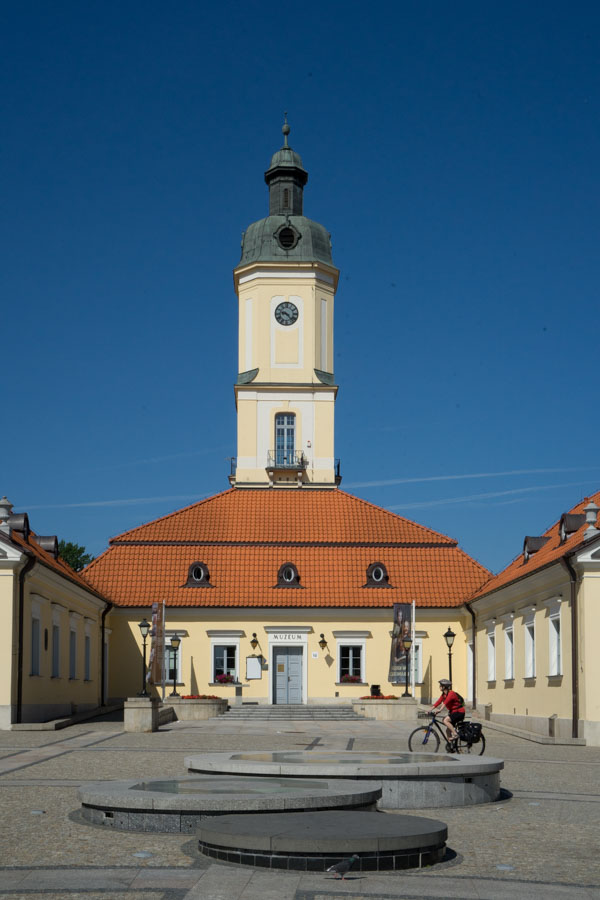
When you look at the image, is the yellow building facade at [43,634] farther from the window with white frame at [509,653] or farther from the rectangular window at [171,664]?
the window with white frame at [509,653]

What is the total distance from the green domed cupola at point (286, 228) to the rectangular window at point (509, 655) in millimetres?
25740

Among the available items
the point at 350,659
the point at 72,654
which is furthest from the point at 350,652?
the point at 72,654

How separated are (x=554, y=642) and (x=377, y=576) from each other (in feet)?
49.7

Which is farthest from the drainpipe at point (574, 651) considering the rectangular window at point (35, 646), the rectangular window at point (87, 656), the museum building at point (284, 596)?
the rectangular window at point (87, 656)

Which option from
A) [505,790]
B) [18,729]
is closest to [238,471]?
[18,729]

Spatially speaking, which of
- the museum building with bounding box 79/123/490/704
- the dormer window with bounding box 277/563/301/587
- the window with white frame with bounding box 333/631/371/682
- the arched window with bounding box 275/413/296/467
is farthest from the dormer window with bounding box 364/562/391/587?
the arched window with bounding box 275/413/296/467

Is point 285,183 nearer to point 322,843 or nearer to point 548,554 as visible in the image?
point 548,554

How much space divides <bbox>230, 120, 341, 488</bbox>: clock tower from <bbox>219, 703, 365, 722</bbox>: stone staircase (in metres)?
14.7

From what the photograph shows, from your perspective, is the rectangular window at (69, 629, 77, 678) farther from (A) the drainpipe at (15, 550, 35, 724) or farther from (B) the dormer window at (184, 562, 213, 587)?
(A) the drainpipe at (15, 550, 35, 724)

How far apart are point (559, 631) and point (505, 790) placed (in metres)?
14.8

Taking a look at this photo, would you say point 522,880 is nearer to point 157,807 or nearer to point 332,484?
point 157,807

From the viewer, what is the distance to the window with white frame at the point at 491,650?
1531 inches

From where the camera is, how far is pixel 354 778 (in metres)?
13.4

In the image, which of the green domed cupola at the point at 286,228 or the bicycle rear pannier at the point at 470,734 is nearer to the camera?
the bicycle rear pannier at the point at 470,734
